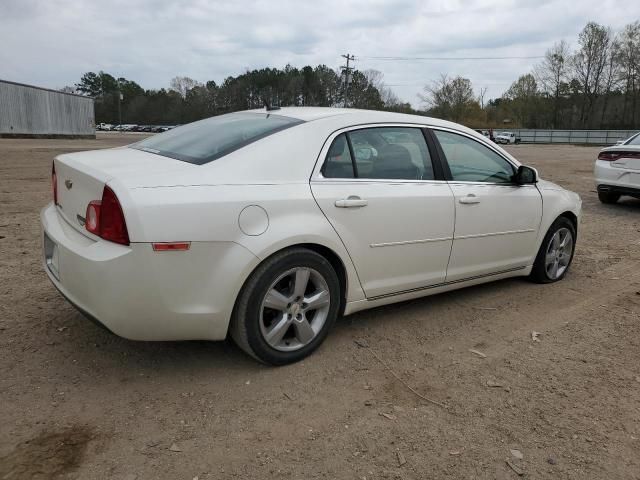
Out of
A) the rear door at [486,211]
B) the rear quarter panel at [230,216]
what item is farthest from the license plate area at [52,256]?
the rear door at [486,211]

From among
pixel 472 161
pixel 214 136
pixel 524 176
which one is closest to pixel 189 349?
pixel 214 136

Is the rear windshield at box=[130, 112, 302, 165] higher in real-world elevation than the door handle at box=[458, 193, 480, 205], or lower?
higher

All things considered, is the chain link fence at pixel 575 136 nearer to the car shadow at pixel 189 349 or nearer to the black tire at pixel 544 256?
the black tire at pixel 544 256

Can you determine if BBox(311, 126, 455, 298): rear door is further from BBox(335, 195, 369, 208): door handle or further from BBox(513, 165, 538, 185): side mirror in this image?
BBox(513, 165, 538, 185): side mirror

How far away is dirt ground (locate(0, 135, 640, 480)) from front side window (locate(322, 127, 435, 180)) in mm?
1122

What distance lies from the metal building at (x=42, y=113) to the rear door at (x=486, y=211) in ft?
129

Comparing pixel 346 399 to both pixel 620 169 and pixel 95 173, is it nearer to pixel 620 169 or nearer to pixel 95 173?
pixel 95 173

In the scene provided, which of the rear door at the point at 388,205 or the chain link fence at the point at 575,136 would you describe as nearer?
the rear door at the point at 388,205

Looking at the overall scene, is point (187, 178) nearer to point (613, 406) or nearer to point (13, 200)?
point (613, 406)

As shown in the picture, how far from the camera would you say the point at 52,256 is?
317cm

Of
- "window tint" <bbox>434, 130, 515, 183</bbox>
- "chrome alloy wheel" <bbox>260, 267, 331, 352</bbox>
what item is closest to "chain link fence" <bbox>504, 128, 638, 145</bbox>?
"window tint" <bbox>434, 130, 515, 183</bbox>

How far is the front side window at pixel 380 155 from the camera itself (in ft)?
11.3

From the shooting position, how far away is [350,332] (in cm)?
379

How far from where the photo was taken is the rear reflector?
2.64 meters
